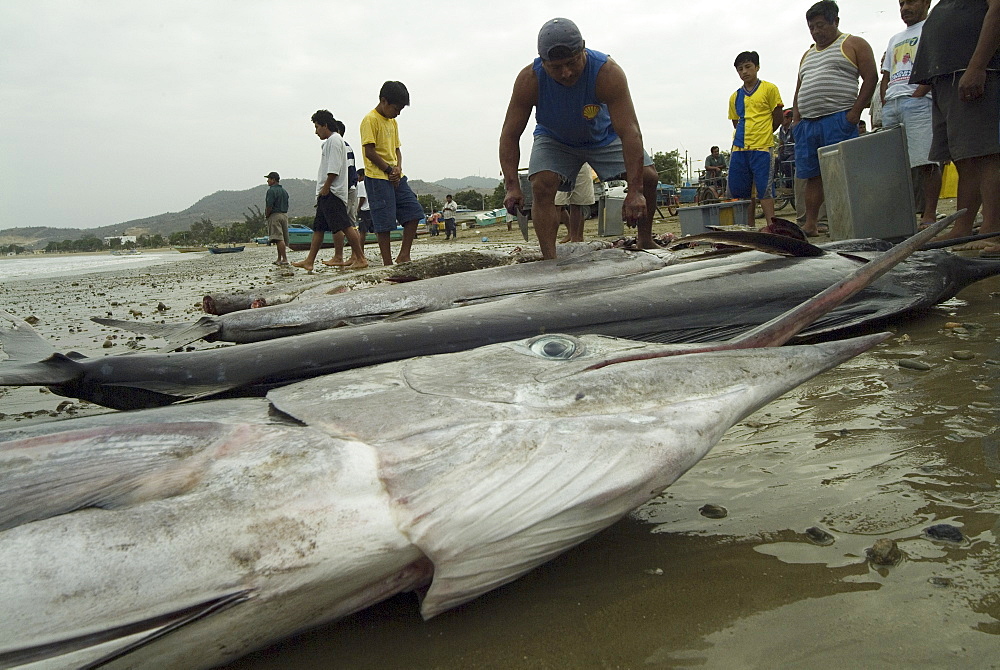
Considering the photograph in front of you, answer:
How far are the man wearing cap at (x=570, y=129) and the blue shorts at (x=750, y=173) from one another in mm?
3072

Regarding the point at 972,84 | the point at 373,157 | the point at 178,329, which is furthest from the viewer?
A: the point at 373,157

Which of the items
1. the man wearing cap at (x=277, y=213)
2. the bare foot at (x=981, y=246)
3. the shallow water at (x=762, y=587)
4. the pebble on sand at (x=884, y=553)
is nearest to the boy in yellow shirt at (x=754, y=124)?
the bare foot at (x=981, y=246)

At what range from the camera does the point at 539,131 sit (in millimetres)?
4336

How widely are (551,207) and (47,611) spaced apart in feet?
11.9

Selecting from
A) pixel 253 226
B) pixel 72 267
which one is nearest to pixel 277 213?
pixel 72 267

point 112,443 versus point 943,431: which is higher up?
point 112,443

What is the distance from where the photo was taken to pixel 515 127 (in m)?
4.18

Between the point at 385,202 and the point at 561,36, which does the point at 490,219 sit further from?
the point at 561,36

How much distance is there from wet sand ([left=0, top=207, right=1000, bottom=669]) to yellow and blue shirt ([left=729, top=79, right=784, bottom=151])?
5.59m

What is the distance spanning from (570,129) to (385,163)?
2.82 metres

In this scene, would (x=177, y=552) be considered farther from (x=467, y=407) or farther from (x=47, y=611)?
(x=467, y=407)

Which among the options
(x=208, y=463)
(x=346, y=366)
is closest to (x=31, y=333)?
(x=346, y=366)

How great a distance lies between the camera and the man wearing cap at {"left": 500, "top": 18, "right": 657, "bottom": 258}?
376 cm

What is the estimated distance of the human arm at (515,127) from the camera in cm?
406
